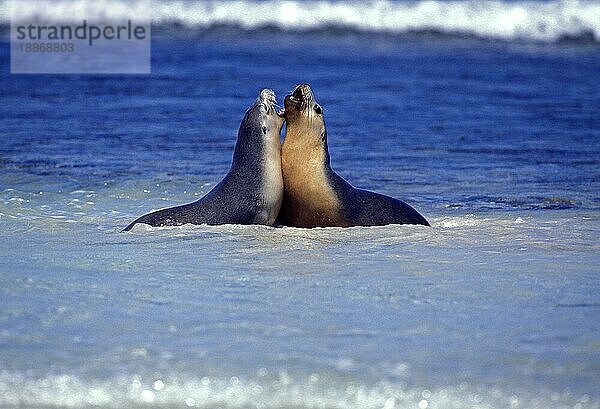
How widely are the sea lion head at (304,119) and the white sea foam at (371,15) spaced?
13.8 m

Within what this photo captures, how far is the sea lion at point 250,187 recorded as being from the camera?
642cm

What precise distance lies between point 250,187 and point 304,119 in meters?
0.53

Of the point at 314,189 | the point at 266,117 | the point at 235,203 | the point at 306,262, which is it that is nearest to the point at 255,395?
the point at 306,262

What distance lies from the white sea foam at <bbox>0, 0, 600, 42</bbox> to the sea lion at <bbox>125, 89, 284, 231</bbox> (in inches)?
547

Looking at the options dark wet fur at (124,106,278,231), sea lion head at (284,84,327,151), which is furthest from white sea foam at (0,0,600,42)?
dark wet fur at (124,106,278,231)

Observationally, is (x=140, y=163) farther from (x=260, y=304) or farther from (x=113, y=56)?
(x=113, y=56)

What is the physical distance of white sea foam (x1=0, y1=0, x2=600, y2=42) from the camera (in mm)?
20219

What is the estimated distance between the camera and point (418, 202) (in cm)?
780

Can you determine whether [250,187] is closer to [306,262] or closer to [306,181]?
[306,181]

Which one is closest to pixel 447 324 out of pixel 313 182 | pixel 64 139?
pixel 313 182

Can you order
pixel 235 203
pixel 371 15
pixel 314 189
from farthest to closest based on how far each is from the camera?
1. pixel 371 15
2. pixel 314 189
3. pixel 235 203

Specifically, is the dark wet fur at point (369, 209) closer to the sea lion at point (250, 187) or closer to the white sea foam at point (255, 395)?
the sea lion at point (250, 187)

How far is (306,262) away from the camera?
5602 mm

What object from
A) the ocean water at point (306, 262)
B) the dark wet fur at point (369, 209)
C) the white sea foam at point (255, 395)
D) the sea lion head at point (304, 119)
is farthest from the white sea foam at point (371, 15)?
the white sea foam at point (255, 395)
